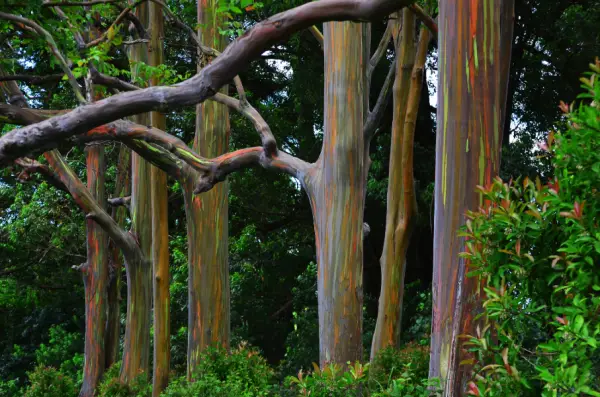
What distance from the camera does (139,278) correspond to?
1513 centimetres

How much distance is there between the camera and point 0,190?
22609 millimetres

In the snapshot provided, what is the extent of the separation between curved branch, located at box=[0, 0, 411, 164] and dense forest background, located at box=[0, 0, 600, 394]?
10.9 meters

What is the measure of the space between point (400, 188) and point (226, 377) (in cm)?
399

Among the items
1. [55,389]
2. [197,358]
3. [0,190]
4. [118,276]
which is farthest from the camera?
[0,190]

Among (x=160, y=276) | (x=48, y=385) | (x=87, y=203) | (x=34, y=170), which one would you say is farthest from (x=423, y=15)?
(x=48, y=385)

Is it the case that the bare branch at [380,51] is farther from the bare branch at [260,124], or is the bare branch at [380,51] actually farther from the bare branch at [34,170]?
the bare branch at [34,170]

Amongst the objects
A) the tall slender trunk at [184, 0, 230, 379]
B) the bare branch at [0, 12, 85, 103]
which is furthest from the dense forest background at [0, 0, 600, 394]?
the bare branch at [0, 12, 85, 103]

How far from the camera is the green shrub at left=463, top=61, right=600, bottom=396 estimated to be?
10.9ft

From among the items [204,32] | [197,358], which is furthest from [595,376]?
[204,32]

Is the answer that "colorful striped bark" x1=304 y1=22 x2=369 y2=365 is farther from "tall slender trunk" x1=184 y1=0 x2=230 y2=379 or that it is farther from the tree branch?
"tall slender trunk" x1=184 y1=0 x2=230 y2=379

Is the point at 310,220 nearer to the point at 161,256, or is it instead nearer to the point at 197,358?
the point at 161,256

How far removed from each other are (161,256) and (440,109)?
8.25 m

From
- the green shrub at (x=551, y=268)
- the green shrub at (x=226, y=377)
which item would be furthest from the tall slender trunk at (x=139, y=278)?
the green shrub at (x=551, y=268)

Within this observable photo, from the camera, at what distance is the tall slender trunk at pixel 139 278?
49.6ft
